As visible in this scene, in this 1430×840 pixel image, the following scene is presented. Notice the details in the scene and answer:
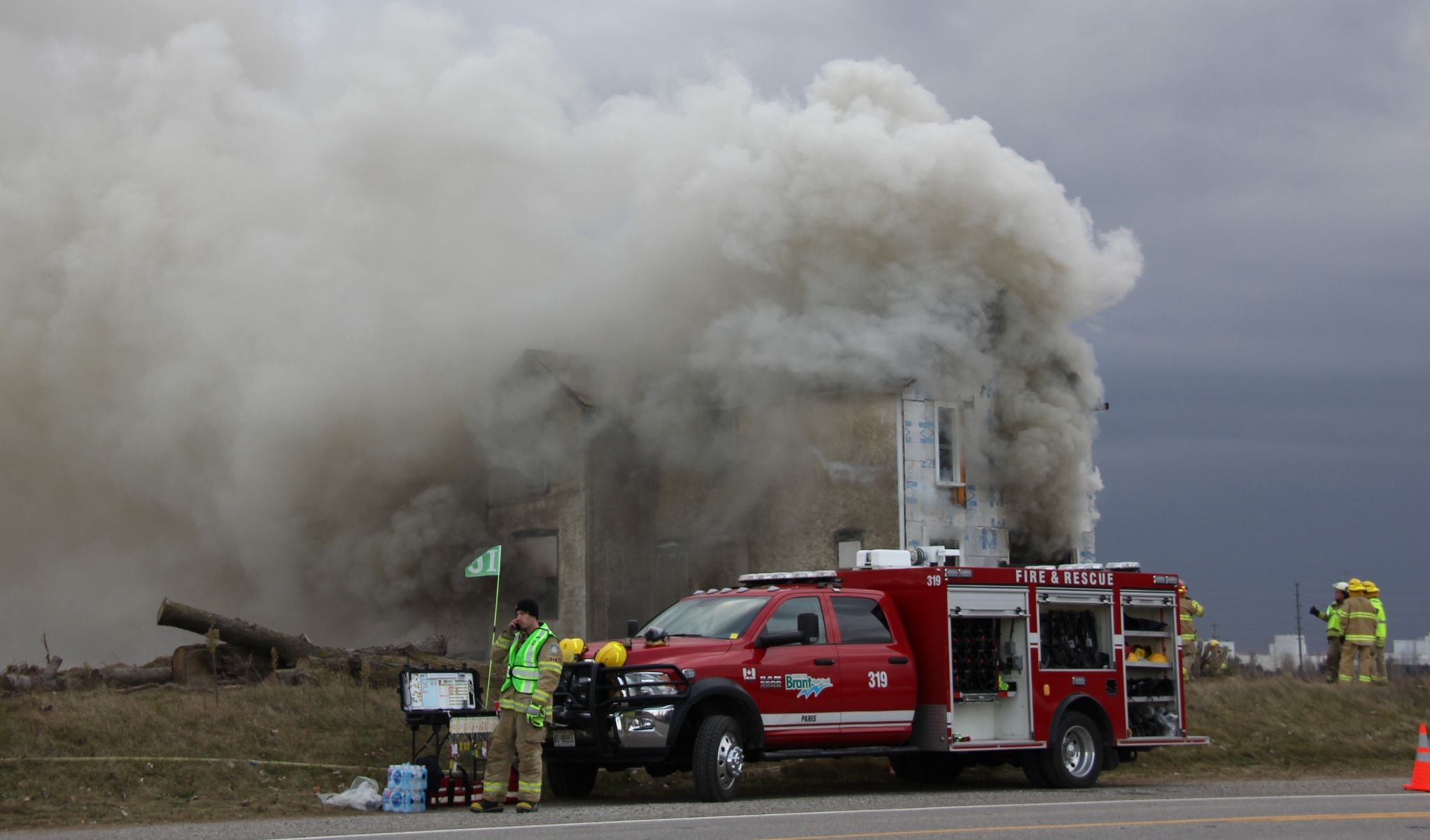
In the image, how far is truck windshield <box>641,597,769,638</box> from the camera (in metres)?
13.3

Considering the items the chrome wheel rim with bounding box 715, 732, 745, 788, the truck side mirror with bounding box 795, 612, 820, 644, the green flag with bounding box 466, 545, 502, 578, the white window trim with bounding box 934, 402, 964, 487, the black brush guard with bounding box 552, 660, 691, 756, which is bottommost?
the chrome wheel rim with bounding box 715, 732, 745, 788

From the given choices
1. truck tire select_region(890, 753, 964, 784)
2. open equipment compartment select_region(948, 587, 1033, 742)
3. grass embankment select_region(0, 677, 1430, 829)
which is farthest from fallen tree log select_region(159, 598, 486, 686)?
open equipment compartment select_region(948, 587, 1033, 742)

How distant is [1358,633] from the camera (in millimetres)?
22672

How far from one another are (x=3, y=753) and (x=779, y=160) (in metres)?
15.2

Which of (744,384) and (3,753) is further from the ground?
(744,384)

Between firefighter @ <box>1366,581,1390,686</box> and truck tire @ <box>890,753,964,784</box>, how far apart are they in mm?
9897

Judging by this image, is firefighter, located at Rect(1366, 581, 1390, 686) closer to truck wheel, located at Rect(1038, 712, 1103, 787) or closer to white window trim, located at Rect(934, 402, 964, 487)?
→ white window trim, located at Rect(934, 402, 964, 487)

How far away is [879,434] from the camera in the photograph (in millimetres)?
24625

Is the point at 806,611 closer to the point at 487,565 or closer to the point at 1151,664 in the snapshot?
the point at 1151,664

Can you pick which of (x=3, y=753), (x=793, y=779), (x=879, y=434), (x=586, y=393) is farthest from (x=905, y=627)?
A: (x=586, y=393)

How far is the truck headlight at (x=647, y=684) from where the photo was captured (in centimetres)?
1238

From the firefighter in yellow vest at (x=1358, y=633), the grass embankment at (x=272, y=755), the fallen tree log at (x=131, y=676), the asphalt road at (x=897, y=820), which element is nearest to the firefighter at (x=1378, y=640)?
the firefighter in yellow vest at (x=1358, y=633)

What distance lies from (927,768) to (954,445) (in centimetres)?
996

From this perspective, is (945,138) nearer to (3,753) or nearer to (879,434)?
(879,434)
